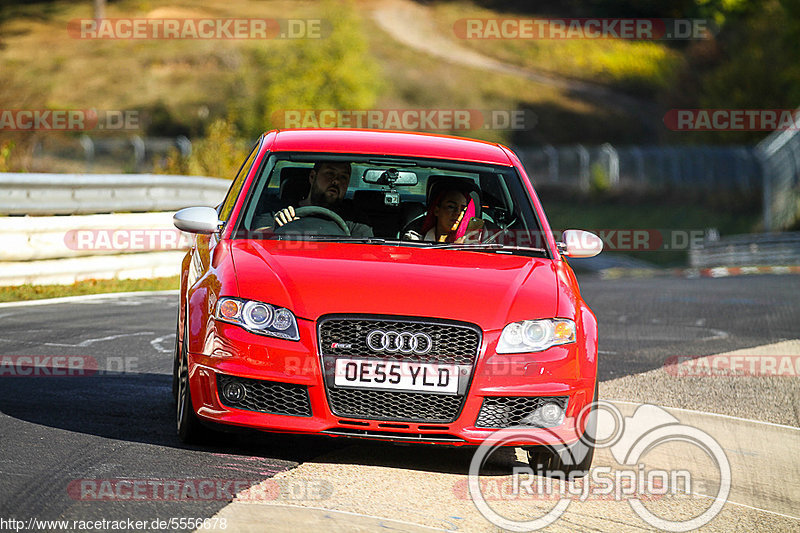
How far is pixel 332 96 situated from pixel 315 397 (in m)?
59.2

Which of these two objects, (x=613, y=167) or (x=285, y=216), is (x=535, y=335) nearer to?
(x=285, y=216)

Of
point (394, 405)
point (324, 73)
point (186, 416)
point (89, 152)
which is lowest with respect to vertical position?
point (186, 416)

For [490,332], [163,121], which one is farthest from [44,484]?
[163,121]

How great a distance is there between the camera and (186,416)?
247 inches

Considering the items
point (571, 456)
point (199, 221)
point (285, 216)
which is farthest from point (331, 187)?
point (571, 456)

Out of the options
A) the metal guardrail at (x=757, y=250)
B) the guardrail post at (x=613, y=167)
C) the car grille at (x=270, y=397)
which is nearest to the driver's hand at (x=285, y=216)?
the car grille at (x=270, y=397)

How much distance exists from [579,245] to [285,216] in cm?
168

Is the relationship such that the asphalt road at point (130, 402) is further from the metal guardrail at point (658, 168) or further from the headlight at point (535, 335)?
the metal guardrail at point (658, 168)

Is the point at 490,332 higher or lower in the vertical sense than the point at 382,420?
higher

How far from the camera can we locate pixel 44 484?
5.48 metres

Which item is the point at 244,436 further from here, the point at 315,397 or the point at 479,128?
the point at 479,128

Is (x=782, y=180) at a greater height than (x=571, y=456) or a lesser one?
greater

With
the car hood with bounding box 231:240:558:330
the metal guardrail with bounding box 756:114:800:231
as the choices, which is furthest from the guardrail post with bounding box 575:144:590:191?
the car hood with bounding box 231:240:558:330

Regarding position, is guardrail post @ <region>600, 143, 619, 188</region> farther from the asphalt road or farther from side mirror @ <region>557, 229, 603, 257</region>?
side mirror @ <region>557, 229, 603, 257</region>
